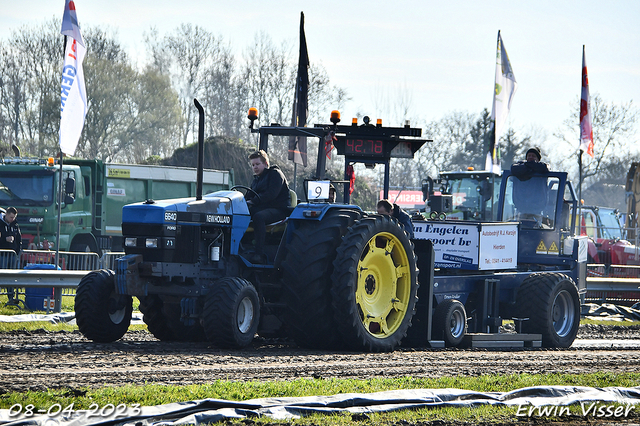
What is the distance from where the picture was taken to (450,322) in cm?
1000

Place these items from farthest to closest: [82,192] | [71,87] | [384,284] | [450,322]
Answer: [82,192], [71,87], [450,322], [384,284]

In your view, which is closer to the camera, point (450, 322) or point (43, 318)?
point (450, 322)

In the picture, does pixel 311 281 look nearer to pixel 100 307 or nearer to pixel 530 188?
pixel 100 307

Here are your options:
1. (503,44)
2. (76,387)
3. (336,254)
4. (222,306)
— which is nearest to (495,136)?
(503,44)

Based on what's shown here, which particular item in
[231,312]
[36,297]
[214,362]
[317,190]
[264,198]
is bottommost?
[36,297]

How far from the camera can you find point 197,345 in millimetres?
8578

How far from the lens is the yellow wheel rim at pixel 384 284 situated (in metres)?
9.03

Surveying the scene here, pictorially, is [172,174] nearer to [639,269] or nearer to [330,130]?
[639,269]

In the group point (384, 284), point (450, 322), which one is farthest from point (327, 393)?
point (450, 322)

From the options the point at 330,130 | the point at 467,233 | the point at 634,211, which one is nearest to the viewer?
the point at 330,130

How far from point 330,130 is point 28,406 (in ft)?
17.1

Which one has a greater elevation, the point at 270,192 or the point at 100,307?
the point at 270,192

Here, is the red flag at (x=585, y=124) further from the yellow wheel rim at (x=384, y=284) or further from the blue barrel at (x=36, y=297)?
the blue barrel at (x=36, y=297)

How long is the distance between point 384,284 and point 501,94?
41.8 feet
